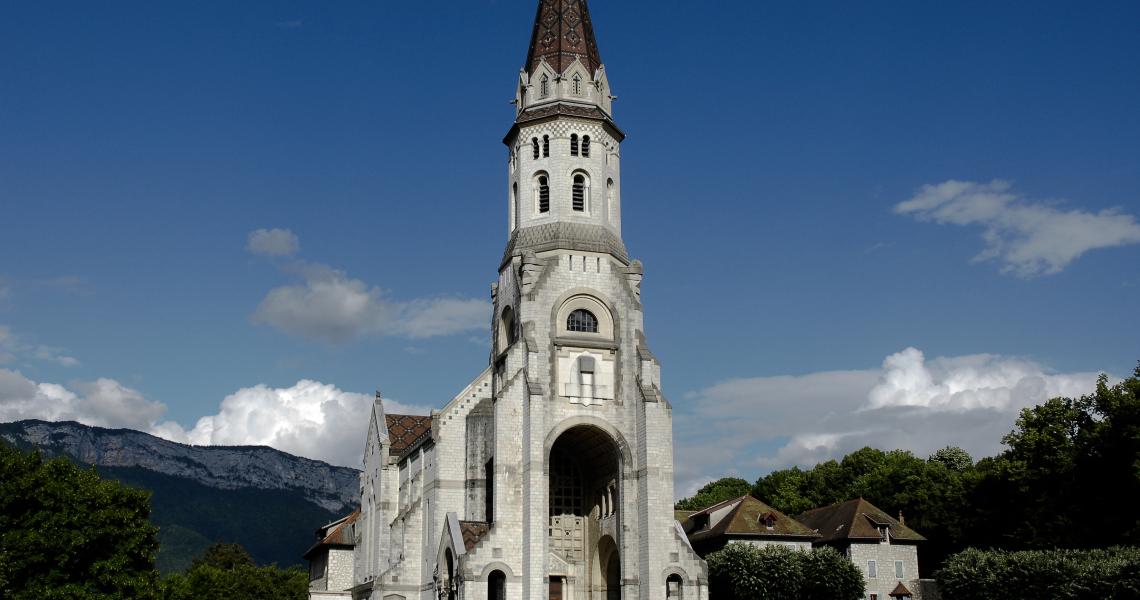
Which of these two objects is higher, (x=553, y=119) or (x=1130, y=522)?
(x=553, y=119)

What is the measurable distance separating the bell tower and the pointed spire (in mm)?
79

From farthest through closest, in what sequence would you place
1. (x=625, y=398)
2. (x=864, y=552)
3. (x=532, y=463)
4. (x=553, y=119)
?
1. (x=864, y=552)
2. (x=553, y=119)
3. (x=625, y=398)
4. (x=532, y=463)

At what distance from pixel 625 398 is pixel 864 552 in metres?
27.1

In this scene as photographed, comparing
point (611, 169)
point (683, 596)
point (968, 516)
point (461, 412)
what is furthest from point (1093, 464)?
point (461, 412)

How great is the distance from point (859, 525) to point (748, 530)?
8.44 metres

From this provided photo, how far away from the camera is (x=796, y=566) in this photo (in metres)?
61.5

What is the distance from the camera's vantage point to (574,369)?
5309 centimetres

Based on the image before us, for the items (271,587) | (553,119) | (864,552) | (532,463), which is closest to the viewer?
(532,463)

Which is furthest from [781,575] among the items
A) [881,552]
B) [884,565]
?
[884,565]

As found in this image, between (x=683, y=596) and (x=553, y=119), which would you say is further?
(x=553, y=119)

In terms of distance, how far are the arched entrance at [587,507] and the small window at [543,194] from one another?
1191cm

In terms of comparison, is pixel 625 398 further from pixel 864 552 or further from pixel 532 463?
pixel 864 552

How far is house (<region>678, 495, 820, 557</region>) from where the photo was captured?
68625 millimetres

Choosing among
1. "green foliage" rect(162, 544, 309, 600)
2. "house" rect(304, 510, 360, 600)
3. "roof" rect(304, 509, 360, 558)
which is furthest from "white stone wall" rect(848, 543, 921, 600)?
"green foliage" rect(162, 544, 309, 600)
